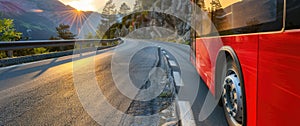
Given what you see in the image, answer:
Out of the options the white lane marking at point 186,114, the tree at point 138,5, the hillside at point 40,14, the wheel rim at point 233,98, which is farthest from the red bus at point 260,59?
the hillside at point 40,14

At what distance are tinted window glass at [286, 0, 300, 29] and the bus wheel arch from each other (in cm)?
109

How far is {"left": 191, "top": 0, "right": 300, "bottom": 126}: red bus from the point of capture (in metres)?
1.74

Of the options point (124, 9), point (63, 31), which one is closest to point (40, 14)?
point (124, 9)

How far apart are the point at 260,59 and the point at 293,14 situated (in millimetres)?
614

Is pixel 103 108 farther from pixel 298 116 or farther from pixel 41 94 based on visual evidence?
pixel 298 116

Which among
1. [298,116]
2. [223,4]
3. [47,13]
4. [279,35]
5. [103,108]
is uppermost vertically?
[47,13]

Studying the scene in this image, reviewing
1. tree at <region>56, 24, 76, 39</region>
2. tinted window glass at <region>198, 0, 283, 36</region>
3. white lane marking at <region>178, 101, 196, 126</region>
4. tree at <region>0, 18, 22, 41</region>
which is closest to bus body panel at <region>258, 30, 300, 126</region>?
tinted window glass at <region>198, 0, 283, 36</region>

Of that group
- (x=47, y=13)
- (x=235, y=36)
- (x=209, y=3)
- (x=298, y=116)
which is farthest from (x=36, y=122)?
(x=47, y=13)

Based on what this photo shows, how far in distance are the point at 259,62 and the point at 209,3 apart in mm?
2478

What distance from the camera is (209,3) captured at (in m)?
4.48

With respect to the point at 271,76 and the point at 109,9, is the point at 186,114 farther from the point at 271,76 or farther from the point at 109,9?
the point at 109,9

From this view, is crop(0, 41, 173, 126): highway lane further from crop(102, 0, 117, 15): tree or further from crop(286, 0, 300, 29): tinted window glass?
crop(102, 0, 117, 15): tree

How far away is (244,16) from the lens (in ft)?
9.10

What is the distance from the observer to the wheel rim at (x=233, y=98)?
2893 mm
